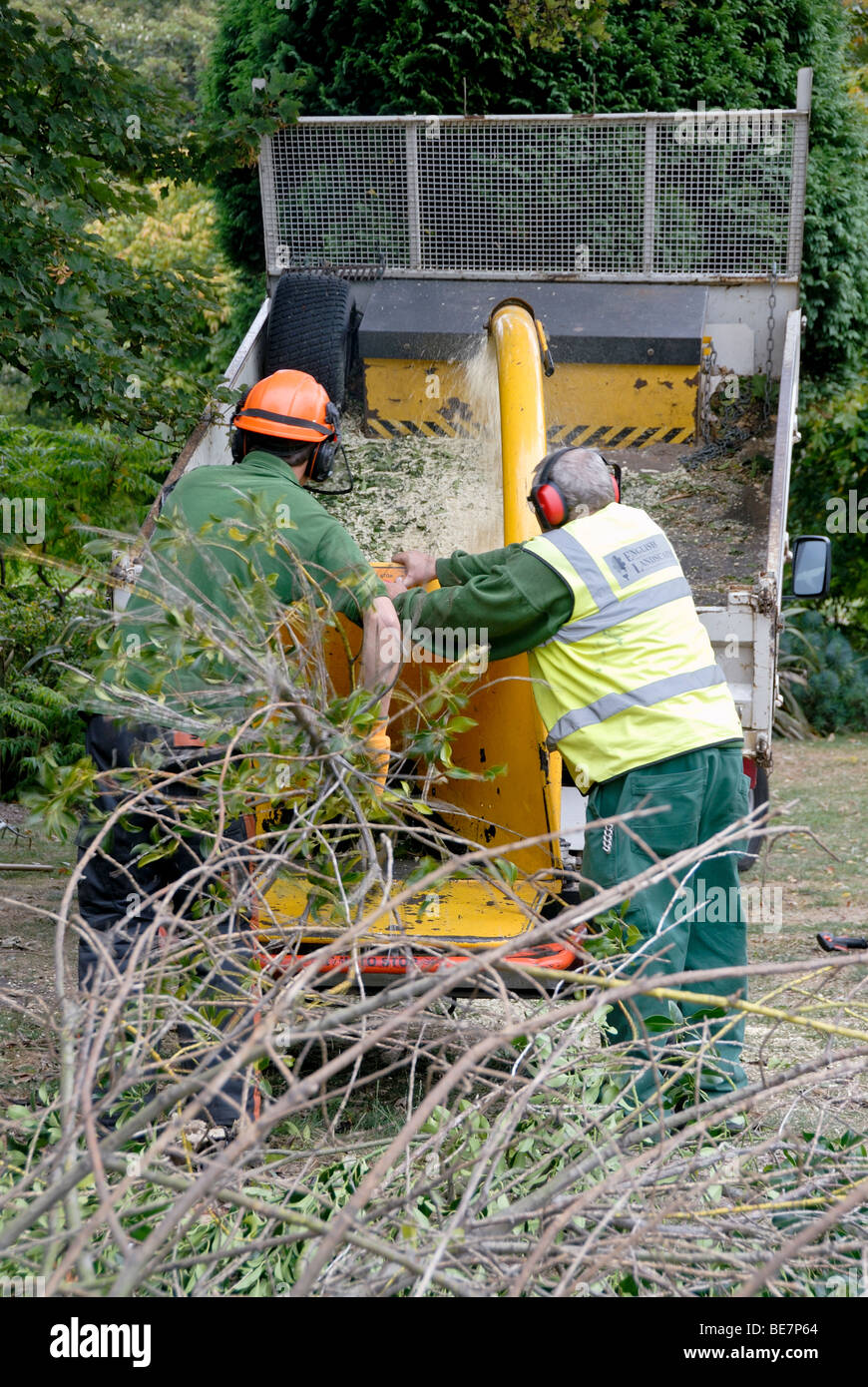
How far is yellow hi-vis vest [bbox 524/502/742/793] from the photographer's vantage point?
3.65 metres

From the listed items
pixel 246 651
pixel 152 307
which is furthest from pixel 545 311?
pixel 246 651

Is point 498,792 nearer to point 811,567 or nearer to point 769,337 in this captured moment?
point 811,567

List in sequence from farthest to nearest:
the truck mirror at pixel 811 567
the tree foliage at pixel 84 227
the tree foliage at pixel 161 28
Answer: the tree foliage at pixel 161 28 → the truck mirror at pixel 811 567 → the tree foliage at pixel 84 227

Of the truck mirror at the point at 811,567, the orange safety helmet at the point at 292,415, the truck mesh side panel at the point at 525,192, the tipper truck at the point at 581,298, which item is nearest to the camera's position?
the orange safety helmet at the point at 292,415

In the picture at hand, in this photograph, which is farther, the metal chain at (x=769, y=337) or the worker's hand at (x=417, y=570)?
the metal chain at (x=769, y=337)

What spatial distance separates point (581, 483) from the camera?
149 inches

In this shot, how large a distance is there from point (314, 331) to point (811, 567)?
8.60ft

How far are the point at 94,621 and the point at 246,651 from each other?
27.0 inches

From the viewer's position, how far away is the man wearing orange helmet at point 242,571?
10.4 feet

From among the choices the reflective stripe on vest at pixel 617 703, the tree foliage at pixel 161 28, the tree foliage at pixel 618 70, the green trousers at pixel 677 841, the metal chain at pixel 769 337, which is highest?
the tree foliage at pixel 161 28

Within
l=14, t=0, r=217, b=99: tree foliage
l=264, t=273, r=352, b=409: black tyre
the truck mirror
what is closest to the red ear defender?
the truck mirror

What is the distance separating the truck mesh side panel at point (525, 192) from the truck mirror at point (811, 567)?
2195 millimetres

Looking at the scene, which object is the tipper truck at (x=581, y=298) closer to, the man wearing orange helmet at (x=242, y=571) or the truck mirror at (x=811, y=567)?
the truck mirror at (x=811, y=567)

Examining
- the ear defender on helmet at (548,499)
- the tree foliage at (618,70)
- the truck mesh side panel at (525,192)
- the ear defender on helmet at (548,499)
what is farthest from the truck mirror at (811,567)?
the tree foliage at (618,70)
